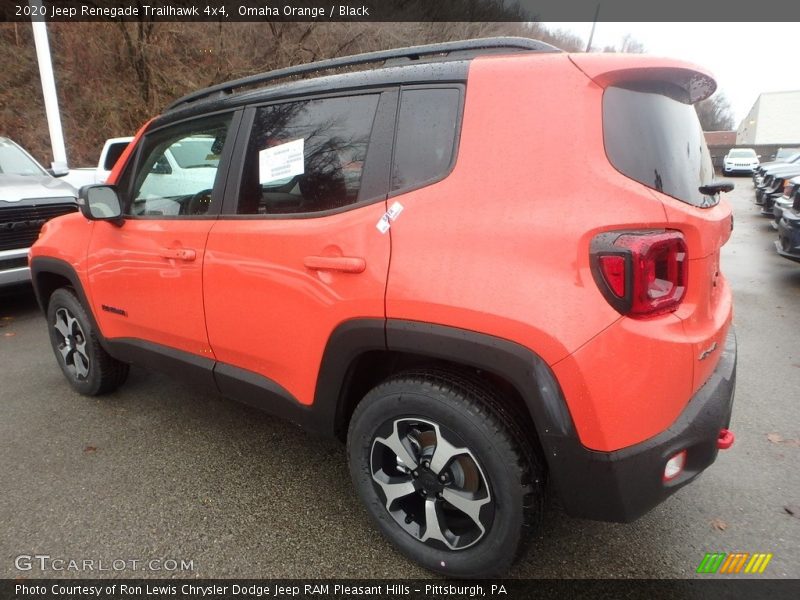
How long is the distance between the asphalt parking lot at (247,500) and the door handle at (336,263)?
3.71ft

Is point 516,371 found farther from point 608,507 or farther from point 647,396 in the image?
point 608,507

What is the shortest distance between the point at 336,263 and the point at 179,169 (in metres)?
1.42

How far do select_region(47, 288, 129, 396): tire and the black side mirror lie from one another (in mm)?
804

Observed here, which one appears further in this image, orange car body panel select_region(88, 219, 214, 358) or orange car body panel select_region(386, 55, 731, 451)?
orange car body panel select_region(88, 219, 214, 358)

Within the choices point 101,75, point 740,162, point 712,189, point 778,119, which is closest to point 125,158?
point 712,189

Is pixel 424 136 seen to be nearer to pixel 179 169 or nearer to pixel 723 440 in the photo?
pixel 723 440

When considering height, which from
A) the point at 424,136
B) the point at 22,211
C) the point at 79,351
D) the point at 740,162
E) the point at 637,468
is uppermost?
the point at 424,136

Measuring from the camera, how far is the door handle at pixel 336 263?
1868mm

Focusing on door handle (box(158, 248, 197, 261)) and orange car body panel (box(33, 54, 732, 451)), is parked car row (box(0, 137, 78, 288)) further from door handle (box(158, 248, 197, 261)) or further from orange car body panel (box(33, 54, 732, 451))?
orange car body panel (box(33, 54, 732, 451))

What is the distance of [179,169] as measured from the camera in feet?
9.21

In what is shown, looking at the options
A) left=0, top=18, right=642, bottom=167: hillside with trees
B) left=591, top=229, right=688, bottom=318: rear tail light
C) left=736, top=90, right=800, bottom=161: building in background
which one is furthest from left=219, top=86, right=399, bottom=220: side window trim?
left=736, top=90, right=800, bottom=161: building in background

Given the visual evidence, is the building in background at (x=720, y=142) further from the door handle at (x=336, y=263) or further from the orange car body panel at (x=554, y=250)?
the door handle at (x=336, y=263)

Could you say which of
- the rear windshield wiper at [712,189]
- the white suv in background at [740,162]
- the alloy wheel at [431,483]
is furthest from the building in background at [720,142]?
the alloy wheel at [431,483]

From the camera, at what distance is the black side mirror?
9.15 ft
